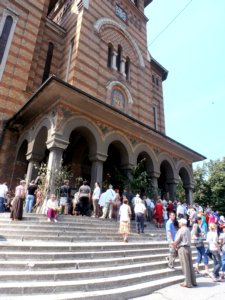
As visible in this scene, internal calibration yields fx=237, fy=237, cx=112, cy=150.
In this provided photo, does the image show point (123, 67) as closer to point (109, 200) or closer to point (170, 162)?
point (170, 162)

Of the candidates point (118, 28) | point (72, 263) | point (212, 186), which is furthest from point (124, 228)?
point (212, 186)

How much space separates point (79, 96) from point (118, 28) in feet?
39.9

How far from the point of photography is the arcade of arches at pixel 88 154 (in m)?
10.9

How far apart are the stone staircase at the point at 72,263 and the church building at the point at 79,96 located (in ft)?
12.8

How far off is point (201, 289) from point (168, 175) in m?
11.1

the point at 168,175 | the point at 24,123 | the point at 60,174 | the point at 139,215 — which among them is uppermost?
the point at 24,123

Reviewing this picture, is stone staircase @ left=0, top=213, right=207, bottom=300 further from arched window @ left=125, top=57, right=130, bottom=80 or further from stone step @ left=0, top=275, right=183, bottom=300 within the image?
arched window @ left=125, top=57, right=130, bottom=80

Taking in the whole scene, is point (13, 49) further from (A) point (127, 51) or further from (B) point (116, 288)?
(B) point (116, 288)

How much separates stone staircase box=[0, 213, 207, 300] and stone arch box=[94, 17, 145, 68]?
15.3 meters

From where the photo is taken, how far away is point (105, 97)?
1675 cm

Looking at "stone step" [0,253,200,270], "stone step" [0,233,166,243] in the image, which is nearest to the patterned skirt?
"stone step" [0,233,166,243]

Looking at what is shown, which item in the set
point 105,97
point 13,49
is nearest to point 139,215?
point 105,97

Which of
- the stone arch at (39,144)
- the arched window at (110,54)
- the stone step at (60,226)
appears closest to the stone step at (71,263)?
the stone step at (60,226)

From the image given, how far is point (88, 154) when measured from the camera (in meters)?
13.0
